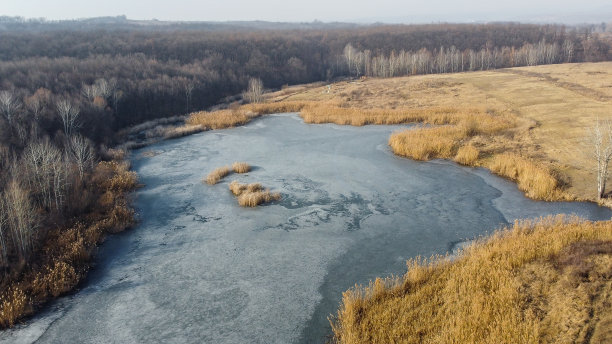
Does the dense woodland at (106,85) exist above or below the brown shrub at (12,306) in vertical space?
above

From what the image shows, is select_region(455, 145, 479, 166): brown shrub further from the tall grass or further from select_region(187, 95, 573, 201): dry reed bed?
the tall grass

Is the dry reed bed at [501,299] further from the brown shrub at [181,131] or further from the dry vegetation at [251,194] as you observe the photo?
the brown shrub at [181,131]

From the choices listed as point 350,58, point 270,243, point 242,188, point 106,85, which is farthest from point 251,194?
point 350,58

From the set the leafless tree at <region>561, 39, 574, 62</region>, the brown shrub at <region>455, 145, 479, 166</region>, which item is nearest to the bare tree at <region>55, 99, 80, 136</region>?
the brown shrub at <region>455, 145, 479, 166</region>

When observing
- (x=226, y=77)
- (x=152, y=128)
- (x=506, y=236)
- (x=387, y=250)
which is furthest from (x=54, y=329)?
(x=226, y=77)

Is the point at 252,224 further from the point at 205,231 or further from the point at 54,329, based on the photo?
the point at 54,329

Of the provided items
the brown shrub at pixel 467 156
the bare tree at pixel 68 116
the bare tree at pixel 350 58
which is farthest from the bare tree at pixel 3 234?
the bare tree at pixel 350 58
